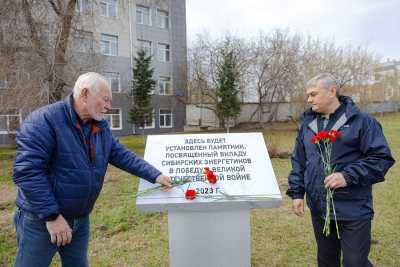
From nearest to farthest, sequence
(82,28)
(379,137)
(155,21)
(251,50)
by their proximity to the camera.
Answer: (379,137), (82,28), (251,50), (155,21)

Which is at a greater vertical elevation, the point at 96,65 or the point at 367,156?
the point at 96,65

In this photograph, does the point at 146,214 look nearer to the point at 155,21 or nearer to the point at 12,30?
the point at 12,30

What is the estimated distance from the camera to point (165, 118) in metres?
27.9

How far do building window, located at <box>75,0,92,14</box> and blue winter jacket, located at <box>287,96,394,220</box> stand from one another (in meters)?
10.1

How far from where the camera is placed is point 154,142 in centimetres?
286

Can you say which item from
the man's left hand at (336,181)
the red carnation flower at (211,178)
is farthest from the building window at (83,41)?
the man's left hand at (336,181)

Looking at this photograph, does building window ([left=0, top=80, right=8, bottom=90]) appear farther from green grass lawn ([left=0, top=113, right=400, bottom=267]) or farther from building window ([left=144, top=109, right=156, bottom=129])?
building window ([left=144, top=109, right=156, bottom=129])

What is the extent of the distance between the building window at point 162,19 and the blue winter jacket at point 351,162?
2619 cm

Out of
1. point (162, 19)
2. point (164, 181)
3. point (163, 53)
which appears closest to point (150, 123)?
point (163, 53)

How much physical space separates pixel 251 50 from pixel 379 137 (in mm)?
22850

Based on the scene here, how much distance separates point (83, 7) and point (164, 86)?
54.6 ft

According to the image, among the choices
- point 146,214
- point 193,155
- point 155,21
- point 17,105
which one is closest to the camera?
point 193,155

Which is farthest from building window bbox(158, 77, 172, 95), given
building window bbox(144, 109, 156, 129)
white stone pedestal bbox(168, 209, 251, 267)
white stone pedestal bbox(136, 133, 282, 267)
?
white stone pedestal bbox(168, 209, 251, 267)

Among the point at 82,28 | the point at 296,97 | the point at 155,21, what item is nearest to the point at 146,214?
the point at 82,28
